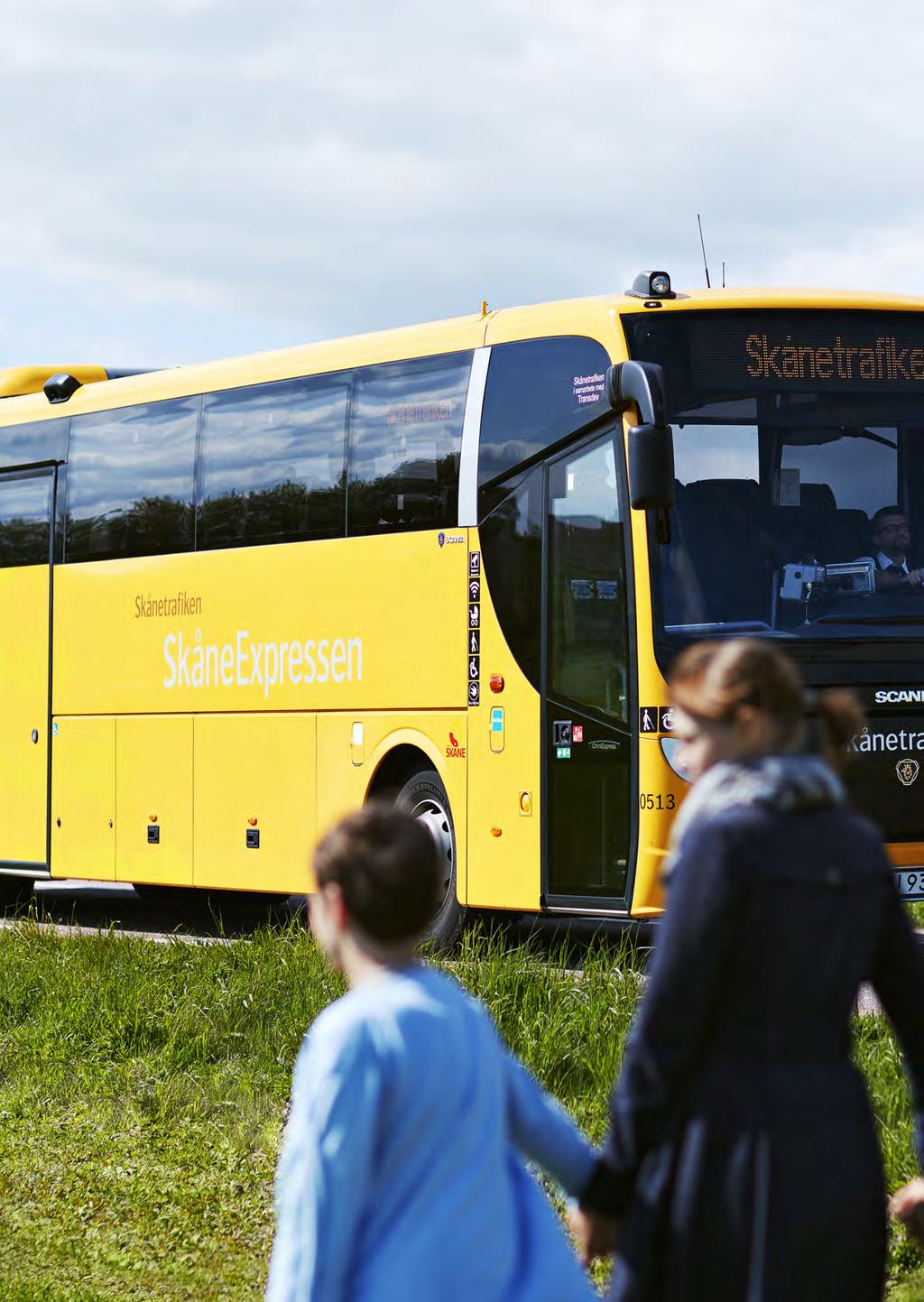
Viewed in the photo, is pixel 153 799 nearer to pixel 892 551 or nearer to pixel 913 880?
pixel 913 880

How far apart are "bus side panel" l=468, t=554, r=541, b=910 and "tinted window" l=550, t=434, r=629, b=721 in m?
0.34

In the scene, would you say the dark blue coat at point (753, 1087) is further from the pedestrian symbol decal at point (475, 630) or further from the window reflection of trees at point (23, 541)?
the window reflection of trees at point (23, 541)

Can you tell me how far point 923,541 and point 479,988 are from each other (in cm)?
389

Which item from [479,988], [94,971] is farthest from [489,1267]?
[94,971]

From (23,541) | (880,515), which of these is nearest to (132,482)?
(23,541)

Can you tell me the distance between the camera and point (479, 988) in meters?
8.88

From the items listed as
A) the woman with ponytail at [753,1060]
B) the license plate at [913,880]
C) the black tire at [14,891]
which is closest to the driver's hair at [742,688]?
the woman with ponytail at [753,1060]

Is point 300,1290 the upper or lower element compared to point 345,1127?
lower

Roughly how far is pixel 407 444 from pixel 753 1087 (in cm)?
1021

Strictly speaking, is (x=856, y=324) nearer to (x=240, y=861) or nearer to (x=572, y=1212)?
(x=240, y=861)

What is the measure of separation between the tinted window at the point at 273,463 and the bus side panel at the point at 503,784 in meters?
1.88

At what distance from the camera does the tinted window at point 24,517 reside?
54.2 ft

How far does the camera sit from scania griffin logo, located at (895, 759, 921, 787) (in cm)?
1109

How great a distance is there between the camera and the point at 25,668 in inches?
648
